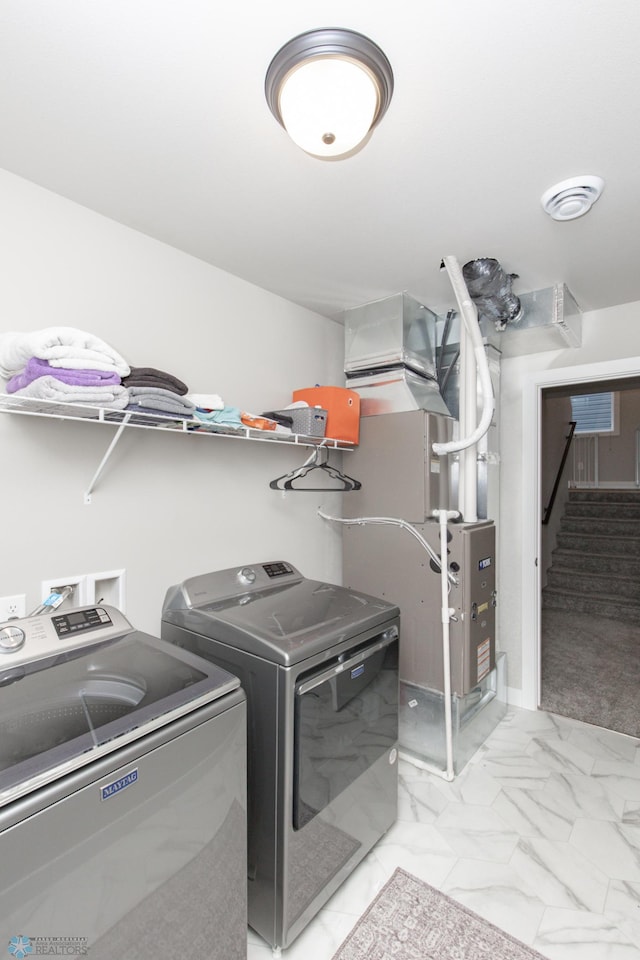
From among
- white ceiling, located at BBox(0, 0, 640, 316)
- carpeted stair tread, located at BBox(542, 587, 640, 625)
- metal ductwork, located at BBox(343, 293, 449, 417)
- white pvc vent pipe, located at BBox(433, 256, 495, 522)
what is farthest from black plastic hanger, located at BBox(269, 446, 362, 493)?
carpeted stair tread, located at BBox(542, 587, 640, 625)

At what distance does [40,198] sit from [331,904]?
258 cm

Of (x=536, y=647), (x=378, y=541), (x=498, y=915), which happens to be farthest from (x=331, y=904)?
(x=536, y=647)

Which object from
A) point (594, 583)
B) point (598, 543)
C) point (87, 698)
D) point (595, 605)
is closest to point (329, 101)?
point (87, 698)

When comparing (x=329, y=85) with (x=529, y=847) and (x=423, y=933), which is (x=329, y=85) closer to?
(x=423, y=933)

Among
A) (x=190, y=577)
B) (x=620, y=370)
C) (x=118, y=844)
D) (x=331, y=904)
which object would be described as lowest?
(x=331, y=904)

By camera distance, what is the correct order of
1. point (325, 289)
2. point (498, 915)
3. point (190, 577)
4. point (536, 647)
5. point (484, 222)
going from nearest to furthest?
point (498, 915) → point (484, 222) → point (190, 577) → point (325, 289) → point (536, 647)

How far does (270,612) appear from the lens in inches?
67.7

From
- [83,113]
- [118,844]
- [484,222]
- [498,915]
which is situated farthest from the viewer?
[484,222]

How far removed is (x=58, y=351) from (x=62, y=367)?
0.15ft

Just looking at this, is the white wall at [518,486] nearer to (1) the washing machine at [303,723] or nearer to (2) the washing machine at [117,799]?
(1) the washing machine at [303,723]

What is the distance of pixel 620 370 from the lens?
2566 millimetres

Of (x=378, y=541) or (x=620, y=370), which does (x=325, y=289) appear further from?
(x=620, y=370)

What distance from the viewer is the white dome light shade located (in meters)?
1.08

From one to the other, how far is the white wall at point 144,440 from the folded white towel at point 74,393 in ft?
0.92
